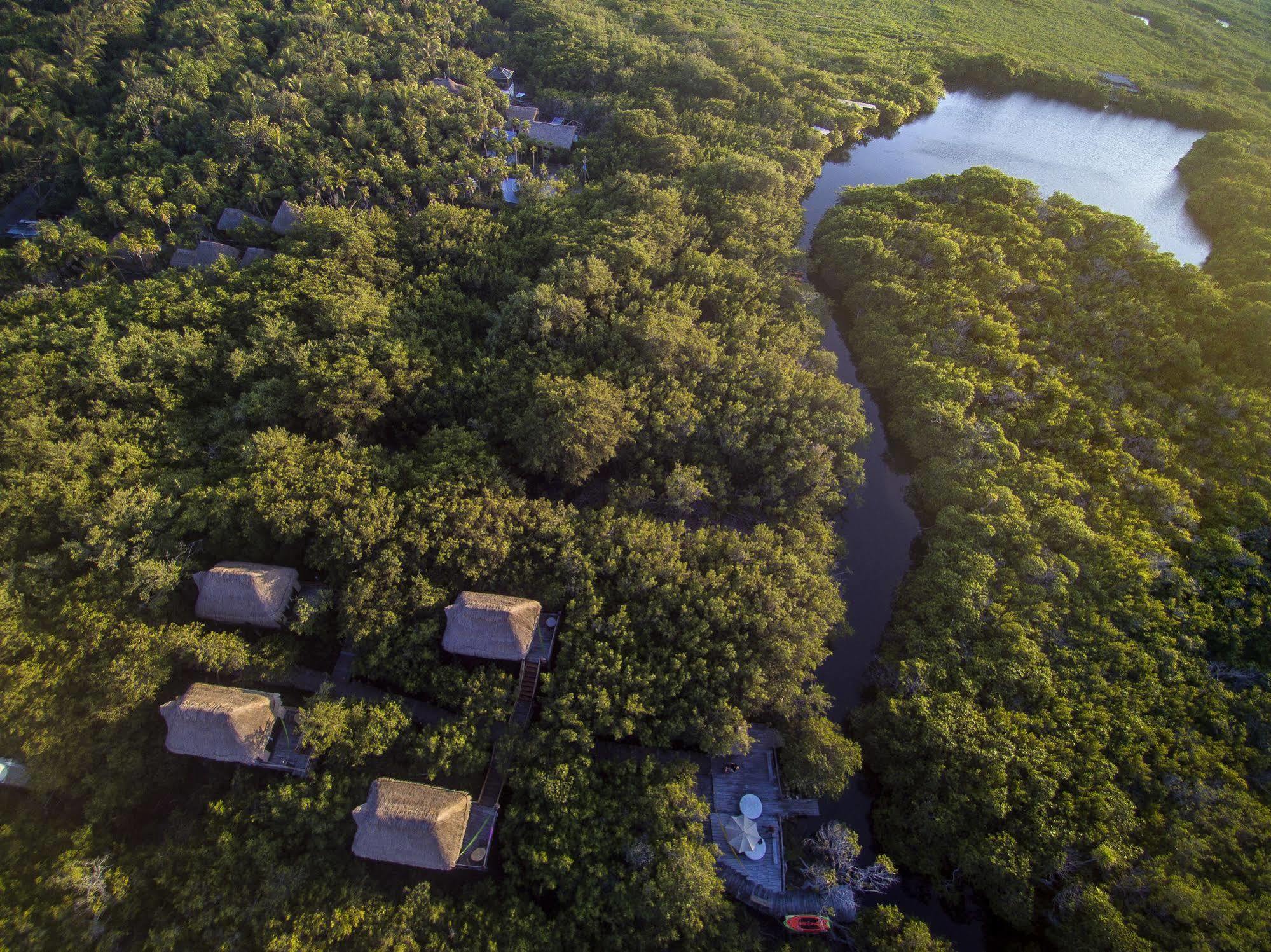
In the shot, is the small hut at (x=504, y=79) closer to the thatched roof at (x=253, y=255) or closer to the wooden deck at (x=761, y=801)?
the thatched roof at (x=253, y=255)

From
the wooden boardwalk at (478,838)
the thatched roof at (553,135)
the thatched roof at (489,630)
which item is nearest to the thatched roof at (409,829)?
the wooden boardwalk at (478,838)

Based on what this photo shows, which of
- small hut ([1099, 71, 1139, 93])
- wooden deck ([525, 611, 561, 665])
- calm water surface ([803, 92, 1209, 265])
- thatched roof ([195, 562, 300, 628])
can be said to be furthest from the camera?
small hut ([1099, 71, 1139, 93])

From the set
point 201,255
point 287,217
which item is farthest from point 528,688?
point 287,217

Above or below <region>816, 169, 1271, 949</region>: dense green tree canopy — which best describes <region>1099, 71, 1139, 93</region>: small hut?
above

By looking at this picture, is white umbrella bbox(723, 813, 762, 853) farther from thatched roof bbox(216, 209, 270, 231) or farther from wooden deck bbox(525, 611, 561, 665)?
thatched roof bbox(216, 209, 270, 231)

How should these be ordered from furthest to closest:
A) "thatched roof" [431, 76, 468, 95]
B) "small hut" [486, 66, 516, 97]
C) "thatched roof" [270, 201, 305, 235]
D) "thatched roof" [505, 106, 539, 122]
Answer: "small hut" [486, 66, 516, 97]
"thatched roof" [505, 106, 539, 122]
"thatched roof" [431, 76, 468, 95]
"thatched roof" [270, 201, 305, 235]

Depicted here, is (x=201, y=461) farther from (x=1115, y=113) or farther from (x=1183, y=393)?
(x=1115, y=113)

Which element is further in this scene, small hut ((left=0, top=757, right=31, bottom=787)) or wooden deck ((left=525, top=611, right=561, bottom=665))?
wooden deck ((left=525, top=611, right=561, bottom=665))

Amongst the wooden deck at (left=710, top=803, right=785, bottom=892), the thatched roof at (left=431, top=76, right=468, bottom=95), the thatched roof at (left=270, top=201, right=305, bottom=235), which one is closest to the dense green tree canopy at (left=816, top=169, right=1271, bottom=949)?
the wooden deck at (left=710, top=803, right=785, bottom=892)
